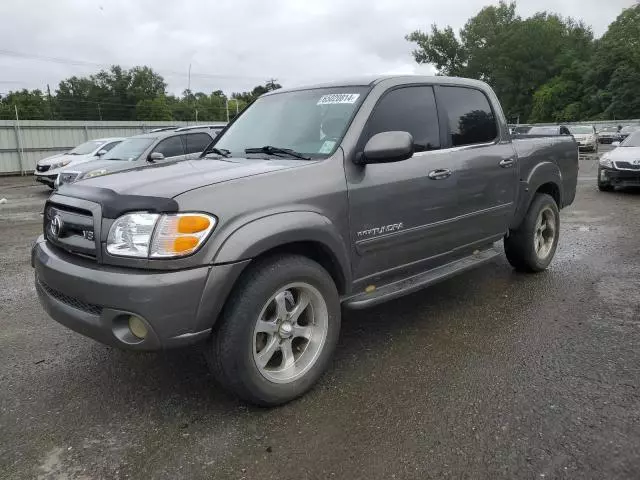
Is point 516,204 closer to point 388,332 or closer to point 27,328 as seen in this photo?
point 388,332

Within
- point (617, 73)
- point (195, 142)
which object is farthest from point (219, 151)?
point (617, 73)

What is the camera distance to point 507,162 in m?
4.60

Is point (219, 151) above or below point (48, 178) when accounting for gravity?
above

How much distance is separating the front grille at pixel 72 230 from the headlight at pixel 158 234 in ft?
0.65

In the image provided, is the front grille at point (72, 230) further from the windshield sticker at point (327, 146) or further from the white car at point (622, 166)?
the white car at point (622, 166)

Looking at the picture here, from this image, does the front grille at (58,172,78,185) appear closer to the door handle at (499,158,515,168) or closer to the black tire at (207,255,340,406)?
the door handle at (499,158,515,168)

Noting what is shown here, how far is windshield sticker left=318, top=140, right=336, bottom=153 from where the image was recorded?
11.0 feet

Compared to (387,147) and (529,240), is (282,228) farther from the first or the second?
(529,240)

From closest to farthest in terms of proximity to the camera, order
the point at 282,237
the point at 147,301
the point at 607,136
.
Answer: the point at 147,301, the point at 282,237, the point at 607,136

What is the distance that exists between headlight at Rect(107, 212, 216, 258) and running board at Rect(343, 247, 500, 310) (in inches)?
46.9

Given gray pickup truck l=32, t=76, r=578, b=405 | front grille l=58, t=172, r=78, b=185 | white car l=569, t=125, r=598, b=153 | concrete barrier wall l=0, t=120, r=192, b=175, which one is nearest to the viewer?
gray pickup truck l=32, t=76, r=578, b=405

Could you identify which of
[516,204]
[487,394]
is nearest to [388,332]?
[487,394]

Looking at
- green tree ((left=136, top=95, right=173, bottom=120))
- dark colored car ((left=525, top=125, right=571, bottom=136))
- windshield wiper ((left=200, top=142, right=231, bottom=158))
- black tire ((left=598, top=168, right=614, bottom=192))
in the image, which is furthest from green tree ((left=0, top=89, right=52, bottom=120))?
windshield wiper ((left=200, top=142, right=231, bottom=158))

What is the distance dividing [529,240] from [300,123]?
108 inches
